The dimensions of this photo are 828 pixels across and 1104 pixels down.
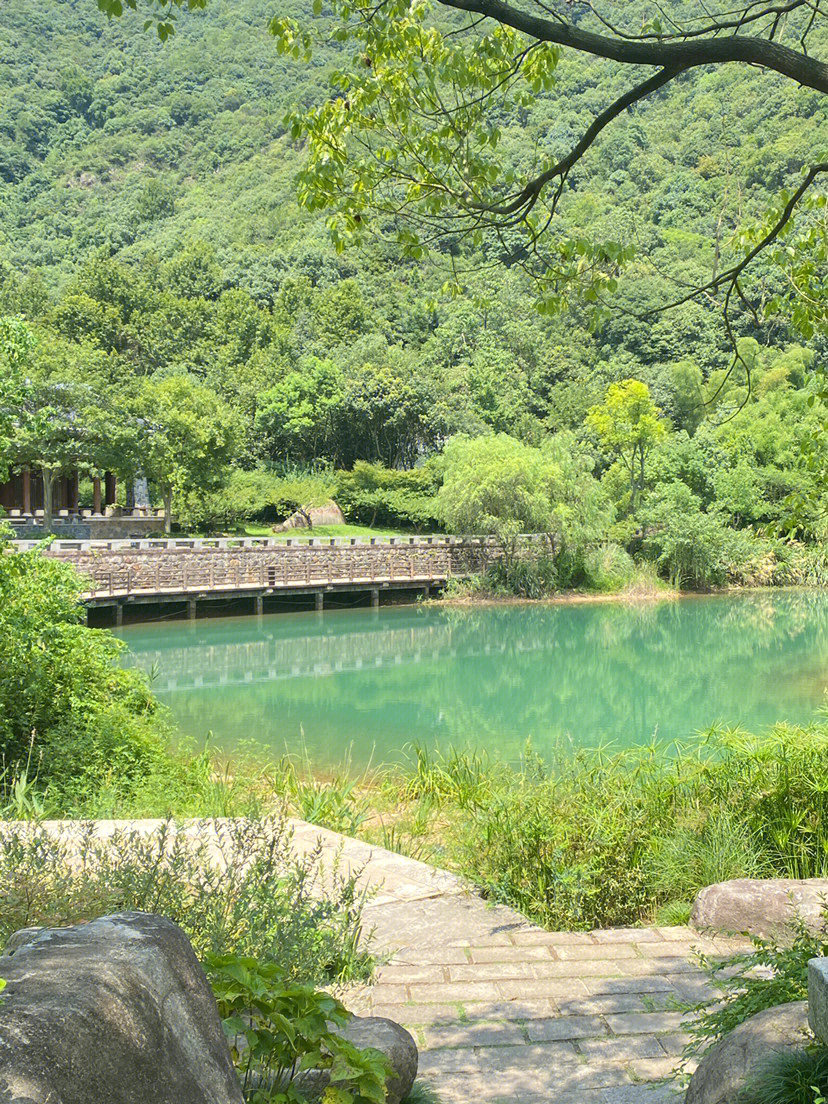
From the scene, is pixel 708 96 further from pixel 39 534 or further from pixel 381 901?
pixel 381 901

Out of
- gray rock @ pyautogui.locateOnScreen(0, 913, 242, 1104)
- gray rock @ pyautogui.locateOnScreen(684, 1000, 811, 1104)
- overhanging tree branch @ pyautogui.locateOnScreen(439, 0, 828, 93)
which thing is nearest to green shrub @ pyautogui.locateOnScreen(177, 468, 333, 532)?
overhanging tree branch @ pyautogui.locateOnScreen(439, 0, 828, 93)

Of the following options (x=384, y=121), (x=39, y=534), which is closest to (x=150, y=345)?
(x=39, y=534)

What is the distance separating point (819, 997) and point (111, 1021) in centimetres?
124

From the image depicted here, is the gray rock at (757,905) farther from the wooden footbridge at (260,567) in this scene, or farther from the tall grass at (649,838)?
the wooden footbridge at (260,567)

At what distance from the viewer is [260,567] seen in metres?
29.1

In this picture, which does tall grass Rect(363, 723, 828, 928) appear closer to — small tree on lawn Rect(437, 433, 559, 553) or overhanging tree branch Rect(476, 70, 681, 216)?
overhanging tree branch Rect(476, 70, 681, 216)

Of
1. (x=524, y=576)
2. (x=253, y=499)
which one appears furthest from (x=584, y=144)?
(x=253, y=499)

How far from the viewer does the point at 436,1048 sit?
2.99m

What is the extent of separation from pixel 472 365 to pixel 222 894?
48.7 meters

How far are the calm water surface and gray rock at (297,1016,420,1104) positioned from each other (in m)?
6.74

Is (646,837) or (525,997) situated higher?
(525,997)

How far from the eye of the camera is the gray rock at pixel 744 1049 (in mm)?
2162

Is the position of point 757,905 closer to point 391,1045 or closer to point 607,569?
point 391,1045

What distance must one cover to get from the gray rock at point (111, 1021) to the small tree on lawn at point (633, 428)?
3622 centimetres
